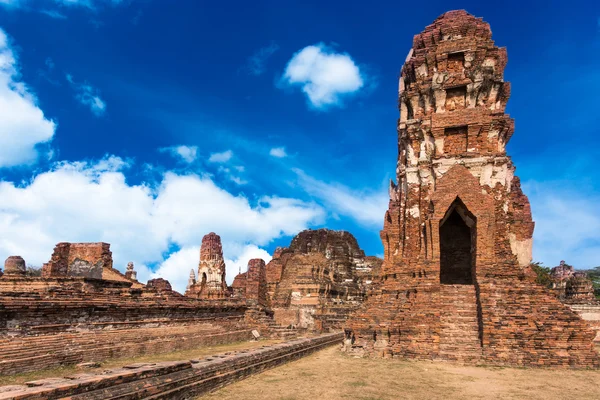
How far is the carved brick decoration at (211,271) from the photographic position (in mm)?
30500

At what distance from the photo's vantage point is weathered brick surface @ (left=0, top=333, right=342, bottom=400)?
16.1 ft

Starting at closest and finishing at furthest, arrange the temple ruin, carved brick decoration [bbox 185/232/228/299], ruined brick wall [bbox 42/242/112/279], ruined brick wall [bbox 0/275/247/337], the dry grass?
the dry grass < the temple ruin < ruined brick wall [bbox 0/275/247/337] < ruined brick wall [bbox 42/242/112/279] < carved brick decoration [bbox 185/232/228/299]

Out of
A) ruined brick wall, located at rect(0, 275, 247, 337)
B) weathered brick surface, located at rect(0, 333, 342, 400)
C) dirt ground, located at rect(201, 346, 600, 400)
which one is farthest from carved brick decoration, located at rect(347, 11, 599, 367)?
ruined brick wall, located at rect(0, 275, 247, 337)

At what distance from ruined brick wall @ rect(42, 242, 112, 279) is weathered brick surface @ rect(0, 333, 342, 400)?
59.1 feet

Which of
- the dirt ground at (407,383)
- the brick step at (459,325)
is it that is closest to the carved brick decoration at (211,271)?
the brick step at (459,325)

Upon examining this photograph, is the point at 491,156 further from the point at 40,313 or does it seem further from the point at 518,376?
the point at 40,313

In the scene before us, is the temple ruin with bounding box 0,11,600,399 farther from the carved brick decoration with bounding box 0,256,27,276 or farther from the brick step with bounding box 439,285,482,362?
the carved brick decoration with bounding box 0,256,27,276

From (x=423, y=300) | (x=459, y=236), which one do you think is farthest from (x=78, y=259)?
(x=423, y=300)

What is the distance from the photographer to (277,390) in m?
7.34

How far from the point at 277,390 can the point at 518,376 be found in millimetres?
4839

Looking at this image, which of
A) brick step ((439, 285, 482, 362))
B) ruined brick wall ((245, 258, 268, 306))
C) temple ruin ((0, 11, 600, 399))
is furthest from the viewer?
ruined brick wall ((245, 258, 268, 306))

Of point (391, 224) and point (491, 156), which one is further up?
point (491, 156)

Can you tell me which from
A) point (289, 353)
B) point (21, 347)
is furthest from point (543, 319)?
point (21, 347)

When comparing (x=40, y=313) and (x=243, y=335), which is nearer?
(x=40, y=313)
